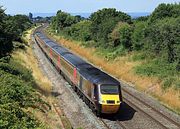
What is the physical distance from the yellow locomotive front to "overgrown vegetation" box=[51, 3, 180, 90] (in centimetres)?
872

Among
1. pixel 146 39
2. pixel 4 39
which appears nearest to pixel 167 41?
pixel 146 39

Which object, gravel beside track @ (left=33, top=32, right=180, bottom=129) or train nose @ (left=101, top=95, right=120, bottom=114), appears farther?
train nose @ (left=101, top=95, right=120, bottom=114)

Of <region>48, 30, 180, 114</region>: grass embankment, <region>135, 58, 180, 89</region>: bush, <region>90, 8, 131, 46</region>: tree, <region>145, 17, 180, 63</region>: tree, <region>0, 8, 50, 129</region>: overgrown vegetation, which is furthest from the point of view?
<region>90, 8, 131, 46</region>: tree

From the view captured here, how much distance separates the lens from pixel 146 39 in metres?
45.8

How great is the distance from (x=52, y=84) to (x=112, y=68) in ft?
35.5

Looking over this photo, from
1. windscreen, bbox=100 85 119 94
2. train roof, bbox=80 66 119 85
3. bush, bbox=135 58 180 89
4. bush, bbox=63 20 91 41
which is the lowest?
bush, bbox=63 20 91 41

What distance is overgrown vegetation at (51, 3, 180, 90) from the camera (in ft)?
121

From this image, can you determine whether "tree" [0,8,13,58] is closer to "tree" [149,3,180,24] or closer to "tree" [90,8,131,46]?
"tree" [149,3,180,24]

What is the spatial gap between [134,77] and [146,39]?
841cm

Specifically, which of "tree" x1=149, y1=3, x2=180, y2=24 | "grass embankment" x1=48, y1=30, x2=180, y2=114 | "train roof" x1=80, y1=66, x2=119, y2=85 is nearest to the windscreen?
"train roof" x1=80, y1=66, x2=119, y2=85

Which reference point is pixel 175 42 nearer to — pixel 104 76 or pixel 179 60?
pixel 179 60

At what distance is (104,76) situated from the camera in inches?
1015

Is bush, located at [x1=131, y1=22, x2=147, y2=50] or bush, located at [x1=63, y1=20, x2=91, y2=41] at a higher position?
bush, located at [x1=131, y1=22, x2=147, y2=50]

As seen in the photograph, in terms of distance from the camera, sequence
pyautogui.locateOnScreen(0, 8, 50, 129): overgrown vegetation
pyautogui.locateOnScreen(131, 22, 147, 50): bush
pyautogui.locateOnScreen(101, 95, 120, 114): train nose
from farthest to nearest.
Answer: pyautogui.locateOnScreen(131, 22, 147, 50): bush, pyautogui.locateOnScreen(101, 95, 120, 114): train nose, pyautogui.locateOnScreen(0, 8, 50, 129): overgrown vegetation
